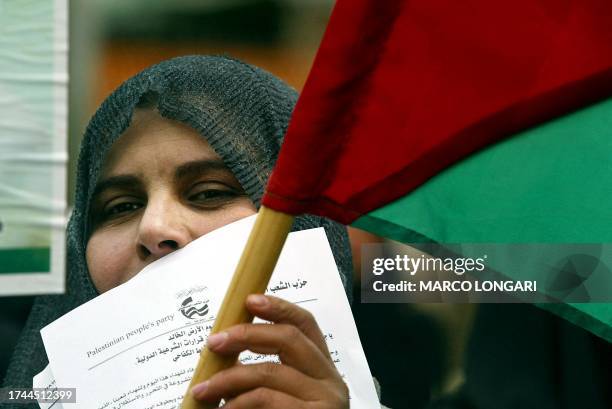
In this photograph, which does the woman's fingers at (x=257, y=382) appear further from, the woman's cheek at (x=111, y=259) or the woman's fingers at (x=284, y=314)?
the woman's cheek at (x=111, y=259)

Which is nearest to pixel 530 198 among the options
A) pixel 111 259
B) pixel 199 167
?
pixel 199 167

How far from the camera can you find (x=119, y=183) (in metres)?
1.52

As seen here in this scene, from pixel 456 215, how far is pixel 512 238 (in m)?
0.07

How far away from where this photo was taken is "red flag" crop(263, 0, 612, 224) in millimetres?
999

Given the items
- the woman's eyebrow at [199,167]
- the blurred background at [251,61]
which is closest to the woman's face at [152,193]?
the woman's eyebrow at [199,167]

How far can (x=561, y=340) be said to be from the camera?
1.74 meters

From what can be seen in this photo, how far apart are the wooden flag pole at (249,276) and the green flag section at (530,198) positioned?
13cm

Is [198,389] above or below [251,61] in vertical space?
below

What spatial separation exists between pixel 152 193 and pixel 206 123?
142mm

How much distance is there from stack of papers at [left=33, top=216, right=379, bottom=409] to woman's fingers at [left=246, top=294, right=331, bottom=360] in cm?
24

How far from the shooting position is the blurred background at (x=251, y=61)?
1.60 m

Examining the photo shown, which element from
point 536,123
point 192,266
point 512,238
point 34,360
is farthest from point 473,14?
point 34,360

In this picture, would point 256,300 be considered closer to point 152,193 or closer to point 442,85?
point 442,85

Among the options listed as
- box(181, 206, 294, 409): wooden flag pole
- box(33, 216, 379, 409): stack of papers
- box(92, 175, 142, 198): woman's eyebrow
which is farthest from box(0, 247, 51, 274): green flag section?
box(181, 206, 294, 409): wooden flag pole
